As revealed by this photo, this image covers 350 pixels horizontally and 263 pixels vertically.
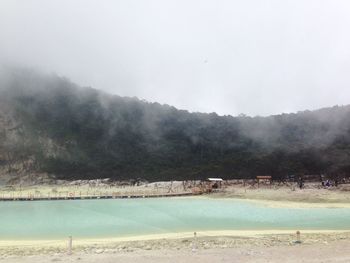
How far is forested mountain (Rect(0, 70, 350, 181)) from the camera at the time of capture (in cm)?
11571

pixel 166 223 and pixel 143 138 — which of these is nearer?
pixel 166 223

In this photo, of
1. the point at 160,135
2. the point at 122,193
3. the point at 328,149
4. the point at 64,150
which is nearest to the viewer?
the point at 122,193

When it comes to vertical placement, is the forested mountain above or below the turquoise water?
above

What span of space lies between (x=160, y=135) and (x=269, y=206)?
3382 inches

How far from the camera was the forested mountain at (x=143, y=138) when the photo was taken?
380 ft

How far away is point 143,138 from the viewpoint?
138 meters

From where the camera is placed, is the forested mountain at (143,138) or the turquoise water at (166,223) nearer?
the turquoise water at (166,223)

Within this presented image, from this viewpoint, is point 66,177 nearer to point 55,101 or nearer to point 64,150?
point 64,150

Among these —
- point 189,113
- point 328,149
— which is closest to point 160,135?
point 189,113

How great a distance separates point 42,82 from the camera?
144 metres

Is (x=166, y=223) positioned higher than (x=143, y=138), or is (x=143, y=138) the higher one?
(x=143, y=138)

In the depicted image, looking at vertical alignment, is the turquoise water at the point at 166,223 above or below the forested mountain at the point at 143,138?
below

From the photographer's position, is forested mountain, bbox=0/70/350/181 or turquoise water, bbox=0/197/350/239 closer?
turquoise water, bbox=0/197/350/239

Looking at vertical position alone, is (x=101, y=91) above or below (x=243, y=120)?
above
